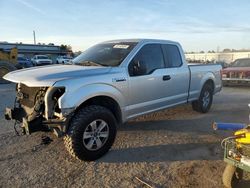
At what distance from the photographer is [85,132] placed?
442cm

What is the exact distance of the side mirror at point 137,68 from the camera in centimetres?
521

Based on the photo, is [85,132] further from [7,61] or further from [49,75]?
[7,61]

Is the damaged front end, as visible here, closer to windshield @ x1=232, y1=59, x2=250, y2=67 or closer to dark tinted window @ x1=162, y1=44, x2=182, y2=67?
dark tinted window @ x1=162, y1=44, x2=182, y2=67

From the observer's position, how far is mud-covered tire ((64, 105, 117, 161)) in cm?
427

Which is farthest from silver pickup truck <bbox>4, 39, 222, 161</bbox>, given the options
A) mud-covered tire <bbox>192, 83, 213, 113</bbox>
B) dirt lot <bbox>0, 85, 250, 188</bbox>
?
mud-covered tire <bbox>192, 83, 213, 113</bbox>

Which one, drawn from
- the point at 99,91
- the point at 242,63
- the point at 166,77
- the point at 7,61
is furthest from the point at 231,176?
the point at 7,61

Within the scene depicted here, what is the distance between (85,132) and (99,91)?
2.24 feet

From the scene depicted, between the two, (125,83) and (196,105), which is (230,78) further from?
(125,83)

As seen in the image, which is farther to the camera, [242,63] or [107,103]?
[242,63]

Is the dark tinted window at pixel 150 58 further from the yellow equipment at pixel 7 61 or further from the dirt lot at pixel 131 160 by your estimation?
the yellow equipment at pixel 7 61

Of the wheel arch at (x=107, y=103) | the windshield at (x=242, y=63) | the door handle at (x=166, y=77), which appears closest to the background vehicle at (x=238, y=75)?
the windshield at (x=242, y=63)

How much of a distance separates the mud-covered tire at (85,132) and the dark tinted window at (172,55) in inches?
89.5

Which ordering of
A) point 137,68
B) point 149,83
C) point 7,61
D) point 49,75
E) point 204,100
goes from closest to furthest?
point 49,75
point 137,68
point 149,83
point 204,100
point 7,61

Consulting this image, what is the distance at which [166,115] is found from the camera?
7574 millimetres
